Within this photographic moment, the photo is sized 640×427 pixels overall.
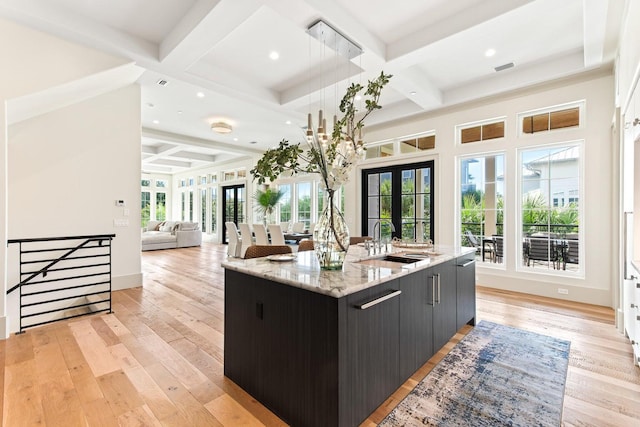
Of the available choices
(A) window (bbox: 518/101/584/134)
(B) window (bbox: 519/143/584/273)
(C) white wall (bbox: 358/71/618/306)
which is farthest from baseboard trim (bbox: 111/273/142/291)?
(A) window (bbox: 518/101/584/134)

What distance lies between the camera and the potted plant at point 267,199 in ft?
31.3

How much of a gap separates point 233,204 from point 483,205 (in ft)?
29.6

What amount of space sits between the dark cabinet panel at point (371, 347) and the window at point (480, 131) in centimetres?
440

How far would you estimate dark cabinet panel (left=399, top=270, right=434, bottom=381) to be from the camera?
2025mm

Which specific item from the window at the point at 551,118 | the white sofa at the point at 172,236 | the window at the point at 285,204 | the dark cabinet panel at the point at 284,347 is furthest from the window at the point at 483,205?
the white sofa at the point at 172,236

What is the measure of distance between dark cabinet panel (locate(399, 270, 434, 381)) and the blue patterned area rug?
0.19 m

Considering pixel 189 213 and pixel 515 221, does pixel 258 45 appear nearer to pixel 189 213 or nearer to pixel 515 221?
pixel 515 221

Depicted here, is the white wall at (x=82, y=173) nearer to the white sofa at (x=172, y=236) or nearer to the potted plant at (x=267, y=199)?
the potted plant at (x=267, y=199)

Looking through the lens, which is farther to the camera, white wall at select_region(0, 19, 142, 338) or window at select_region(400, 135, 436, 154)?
window at select_region(400, 135, 436, 154)

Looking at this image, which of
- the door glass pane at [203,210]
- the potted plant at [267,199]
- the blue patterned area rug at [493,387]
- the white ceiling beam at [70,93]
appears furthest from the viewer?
the door glass pane at [203,210]

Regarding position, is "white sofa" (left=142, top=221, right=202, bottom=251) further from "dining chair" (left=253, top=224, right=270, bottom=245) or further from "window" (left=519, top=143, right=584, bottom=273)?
"window" (left=519, top=143, right=584, bottom=273)

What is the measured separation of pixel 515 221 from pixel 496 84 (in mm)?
2212

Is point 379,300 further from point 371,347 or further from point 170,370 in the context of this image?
point 170,370

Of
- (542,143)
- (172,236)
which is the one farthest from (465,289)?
(172,236)
